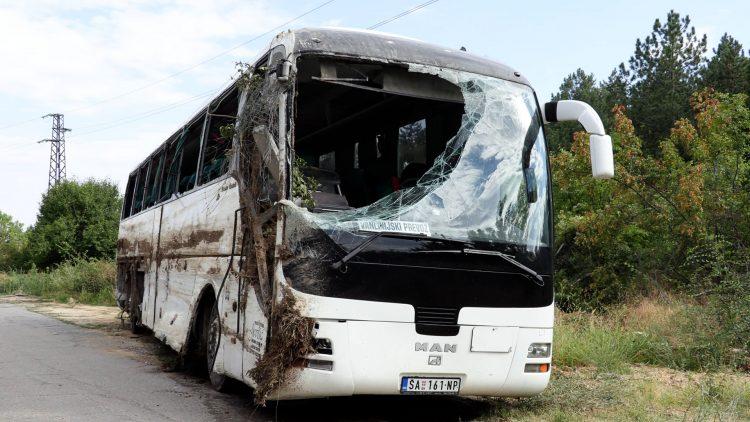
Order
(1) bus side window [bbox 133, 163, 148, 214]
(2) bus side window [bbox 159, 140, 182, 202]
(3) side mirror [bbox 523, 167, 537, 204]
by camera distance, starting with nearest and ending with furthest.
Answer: (3) side mirror [bbox 523, 167, 537, 204] < (2) bus side window [bbox 159, 140, 182, 202] < (1) bus side window [bbox 133, 163, 148, 214]

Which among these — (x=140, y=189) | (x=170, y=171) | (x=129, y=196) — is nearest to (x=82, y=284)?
(x=129, y=196)

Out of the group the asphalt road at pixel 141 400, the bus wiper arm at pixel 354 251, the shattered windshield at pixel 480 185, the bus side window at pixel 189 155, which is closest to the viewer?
the bus wiper arm at pixel 354 251

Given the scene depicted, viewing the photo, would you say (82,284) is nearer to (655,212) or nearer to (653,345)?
(655,212)

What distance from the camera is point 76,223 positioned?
4322 centimetres

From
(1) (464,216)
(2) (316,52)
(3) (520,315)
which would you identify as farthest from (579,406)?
(2) (316,52)

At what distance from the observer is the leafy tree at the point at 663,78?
1442 inches

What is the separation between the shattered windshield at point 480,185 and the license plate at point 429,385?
1154 millimetres

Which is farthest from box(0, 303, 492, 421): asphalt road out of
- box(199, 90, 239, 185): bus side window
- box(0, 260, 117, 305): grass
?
box(0, 260, 117, 305): grass

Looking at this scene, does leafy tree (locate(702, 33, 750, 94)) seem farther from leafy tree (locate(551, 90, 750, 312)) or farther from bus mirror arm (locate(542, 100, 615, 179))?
bus mirror arm (locate(542, 100, 615, 179))

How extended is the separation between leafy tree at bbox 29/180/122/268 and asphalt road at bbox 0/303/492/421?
33334mm

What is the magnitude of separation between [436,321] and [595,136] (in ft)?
6.60

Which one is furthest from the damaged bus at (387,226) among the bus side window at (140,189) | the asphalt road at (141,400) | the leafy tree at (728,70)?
the leafy tree at (728,70)

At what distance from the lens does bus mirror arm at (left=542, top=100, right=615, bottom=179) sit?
6.01 m

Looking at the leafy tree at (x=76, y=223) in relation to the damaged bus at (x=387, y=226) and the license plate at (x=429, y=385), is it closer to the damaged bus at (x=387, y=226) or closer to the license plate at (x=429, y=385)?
the damaged bus at (x=387, y=226)
